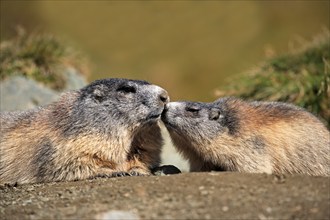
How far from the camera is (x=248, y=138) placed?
416 inches

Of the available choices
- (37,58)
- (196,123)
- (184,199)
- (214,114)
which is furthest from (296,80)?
(184,199)

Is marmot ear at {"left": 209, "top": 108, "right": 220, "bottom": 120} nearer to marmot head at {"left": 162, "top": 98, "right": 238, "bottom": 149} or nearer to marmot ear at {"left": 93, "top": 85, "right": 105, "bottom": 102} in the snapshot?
marmot head at {"left": 162, "top": 98, "right": 238, "bottom": 149}

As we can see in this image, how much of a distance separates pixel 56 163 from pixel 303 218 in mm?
3993

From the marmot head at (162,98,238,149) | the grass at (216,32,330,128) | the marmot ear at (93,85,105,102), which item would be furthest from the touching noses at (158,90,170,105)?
the grass at (216,32,330,128)

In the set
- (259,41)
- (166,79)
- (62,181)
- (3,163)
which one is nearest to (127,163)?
(62,181)

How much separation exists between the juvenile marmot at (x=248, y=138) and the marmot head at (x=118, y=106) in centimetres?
44

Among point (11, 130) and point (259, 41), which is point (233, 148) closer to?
point (11, 130)

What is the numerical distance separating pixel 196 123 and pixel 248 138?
2.72 feet

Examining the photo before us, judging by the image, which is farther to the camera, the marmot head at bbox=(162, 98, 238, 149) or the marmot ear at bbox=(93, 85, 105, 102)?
the marmot head at bbox=(162, 98, 238, 149)

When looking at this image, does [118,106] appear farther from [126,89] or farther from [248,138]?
[248,138]

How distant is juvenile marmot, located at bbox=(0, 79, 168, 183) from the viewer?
391 inches

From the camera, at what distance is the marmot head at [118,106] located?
401 inches

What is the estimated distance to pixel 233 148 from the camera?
34.5 feet

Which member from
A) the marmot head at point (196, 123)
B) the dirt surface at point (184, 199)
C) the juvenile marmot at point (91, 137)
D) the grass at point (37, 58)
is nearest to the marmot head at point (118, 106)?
the juvenile marmot at point (91, 137)
